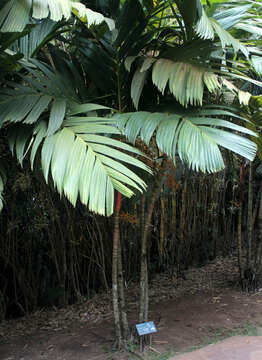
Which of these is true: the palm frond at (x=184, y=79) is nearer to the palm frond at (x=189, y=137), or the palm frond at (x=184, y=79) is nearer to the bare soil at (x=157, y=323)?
the palm frond at (x=189, y=137)

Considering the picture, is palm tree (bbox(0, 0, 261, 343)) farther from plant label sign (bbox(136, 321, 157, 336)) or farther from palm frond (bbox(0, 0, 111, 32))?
plant label sign (bbox(136, 321, 157, 336))

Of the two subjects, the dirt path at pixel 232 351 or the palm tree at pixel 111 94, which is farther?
the dirt path at pixel 232 351

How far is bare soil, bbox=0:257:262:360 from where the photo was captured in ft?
7.39

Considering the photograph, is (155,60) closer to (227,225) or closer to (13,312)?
(13,312)

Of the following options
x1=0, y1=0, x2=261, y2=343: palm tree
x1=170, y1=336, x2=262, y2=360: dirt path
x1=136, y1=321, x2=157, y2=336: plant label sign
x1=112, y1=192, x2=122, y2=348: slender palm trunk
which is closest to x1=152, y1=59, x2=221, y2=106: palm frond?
x1=0, y1=0, x2=261, y2=343: palm tree

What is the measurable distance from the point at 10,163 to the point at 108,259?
1493 mm

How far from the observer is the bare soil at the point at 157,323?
2.25 meters

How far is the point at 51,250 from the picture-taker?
10.0 feet

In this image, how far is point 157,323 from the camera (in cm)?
259

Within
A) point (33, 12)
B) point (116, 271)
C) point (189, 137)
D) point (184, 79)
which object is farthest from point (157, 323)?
point (33, 12)

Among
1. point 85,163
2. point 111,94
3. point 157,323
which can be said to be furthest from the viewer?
point 157,323

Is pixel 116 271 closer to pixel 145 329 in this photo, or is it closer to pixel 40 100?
pixel 145 329

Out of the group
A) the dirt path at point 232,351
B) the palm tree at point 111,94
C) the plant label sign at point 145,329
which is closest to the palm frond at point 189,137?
the palm tree at point 111,94

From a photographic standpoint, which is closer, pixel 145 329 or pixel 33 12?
pixel 33 12
